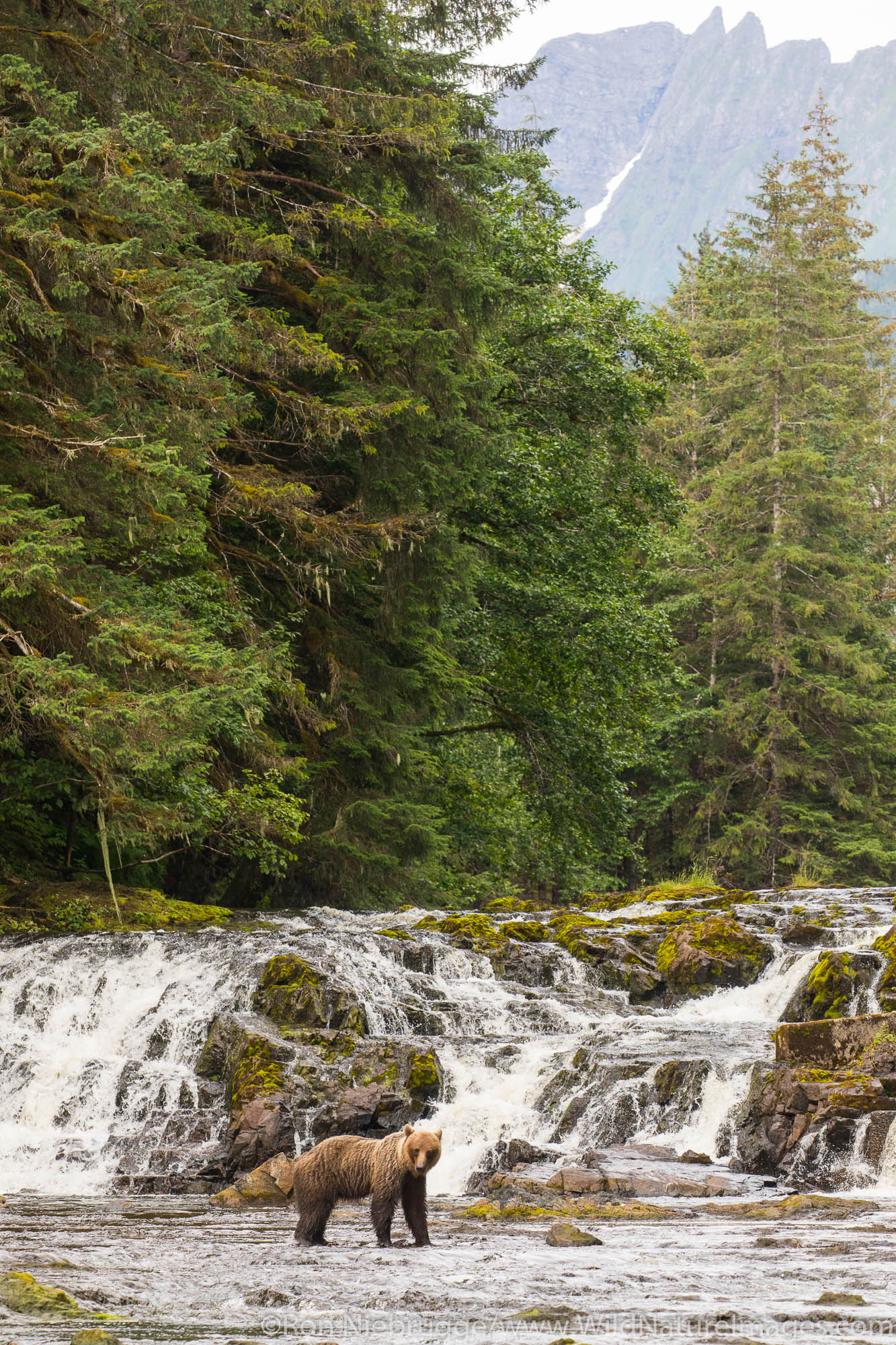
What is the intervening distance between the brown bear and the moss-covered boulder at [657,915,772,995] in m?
9.06

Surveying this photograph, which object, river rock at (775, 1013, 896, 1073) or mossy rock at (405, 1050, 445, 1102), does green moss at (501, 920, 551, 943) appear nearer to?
mossy rock at (405, 1050, 445, 1102)

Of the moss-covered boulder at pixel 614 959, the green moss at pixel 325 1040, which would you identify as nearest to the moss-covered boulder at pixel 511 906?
the moss-covered boulder at pixel 614 959

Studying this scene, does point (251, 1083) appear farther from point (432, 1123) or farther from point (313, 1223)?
point (313, 1223)

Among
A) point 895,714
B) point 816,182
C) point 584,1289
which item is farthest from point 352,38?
point 816,182

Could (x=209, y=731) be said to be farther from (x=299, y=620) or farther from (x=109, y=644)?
(x=299, y=620)

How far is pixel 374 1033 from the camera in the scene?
12.8 metres

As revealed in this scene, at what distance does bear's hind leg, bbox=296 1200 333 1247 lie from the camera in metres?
7.12

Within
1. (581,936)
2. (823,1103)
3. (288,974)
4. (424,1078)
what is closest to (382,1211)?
(424,1078)

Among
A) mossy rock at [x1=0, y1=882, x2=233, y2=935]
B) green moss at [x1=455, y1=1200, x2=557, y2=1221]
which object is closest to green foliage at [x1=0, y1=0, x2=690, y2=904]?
mossy rock at [x1=0, y1=882, x2=233, y2=935]

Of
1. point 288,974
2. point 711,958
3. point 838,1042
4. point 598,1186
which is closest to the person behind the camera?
point 598,1186

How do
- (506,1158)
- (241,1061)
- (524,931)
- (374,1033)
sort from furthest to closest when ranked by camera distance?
1. (524,931)
2. (374,1033)
3. (241,1061)
4. (506,1158)

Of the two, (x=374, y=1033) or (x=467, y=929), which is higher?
(x=467, y=929)

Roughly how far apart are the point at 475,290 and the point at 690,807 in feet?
79.0

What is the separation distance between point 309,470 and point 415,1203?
14470 mm
